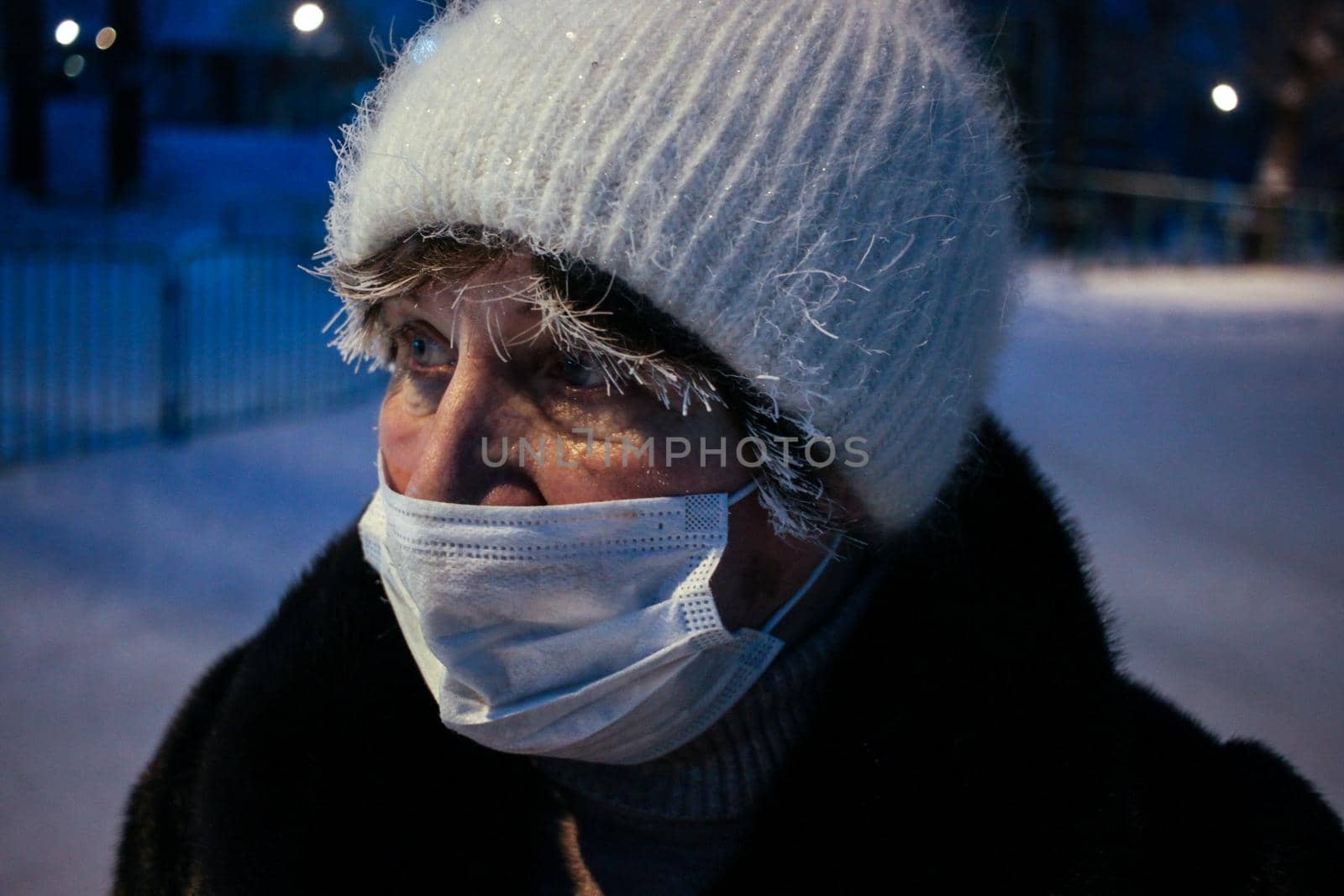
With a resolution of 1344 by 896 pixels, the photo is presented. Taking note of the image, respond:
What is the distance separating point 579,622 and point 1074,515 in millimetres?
3171

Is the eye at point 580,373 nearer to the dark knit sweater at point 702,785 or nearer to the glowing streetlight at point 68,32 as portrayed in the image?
the dark knit sweater at point 702,785

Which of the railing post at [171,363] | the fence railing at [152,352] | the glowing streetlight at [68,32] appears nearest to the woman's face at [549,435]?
the glowing streetlight at [68,32]

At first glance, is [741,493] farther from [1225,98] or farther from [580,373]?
[1225,98]

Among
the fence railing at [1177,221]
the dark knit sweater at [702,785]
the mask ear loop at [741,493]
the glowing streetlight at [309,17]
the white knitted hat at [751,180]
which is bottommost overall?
the dark knit sweater at [702,785]

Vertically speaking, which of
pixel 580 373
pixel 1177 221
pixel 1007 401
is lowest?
pixel 580 373

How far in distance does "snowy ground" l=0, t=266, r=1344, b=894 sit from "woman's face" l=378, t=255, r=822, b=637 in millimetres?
588

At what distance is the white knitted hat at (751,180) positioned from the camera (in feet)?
4.11

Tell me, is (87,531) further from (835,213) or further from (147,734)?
(835,213)

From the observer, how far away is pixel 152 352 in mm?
8148

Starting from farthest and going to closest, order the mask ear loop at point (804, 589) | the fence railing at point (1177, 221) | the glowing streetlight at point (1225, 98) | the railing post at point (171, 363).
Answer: the fence railing at point (1177, 221), the railing post at point (171, 363), the glowing streetlight at point (1225, 98), the mask ear loop at point (804, 589)

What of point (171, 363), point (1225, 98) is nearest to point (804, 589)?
point (1225, 98)

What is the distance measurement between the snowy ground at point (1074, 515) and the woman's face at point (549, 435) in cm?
59

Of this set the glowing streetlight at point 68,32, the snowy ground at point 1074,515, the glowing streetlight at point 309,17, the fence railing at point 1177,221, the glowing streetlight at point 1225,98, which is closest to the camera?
the glowing streetlight at point 1225,98

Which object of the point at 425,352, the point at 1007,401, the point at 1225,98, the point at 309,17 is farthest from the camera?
the point at 1007,401
